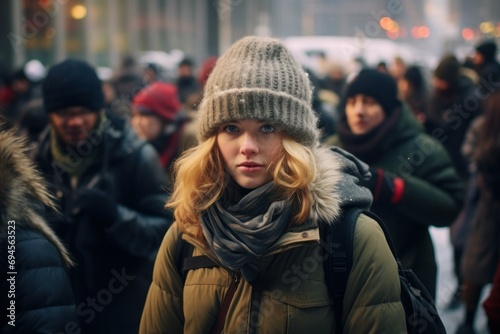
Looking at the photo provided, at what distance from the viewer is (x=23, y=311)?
9.01ft

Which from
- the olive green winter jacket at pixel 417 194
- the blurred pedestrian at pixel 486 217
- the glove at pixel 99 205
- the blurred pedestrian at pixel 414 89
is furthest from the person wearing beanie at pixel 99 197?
the blurred pedestrian at pixel 414 89

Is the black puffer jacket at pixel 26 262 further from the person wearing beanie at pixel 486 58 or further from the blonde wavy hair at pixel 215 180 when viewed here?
the person wearing beanie at pixel 486 58

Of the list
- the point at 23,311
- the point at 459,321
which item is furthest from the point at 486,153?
the point at 23,311

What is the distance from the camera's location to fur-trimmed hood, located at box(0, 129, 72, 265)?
2.88 m

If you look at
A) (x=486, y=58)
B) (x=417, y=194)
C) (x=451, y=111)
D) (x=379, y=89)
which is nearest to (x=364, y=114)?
(x=379, y=89)

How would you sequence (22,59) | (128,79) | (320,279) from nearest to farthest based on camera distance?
1. (320,279)
2. (128,79)
3. (22,59)

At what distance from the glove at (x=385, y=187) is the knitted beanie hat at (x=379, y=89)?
605 millimetres

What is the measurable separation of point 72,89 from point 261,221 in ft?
7.05

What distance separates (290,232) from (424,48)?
55.7m

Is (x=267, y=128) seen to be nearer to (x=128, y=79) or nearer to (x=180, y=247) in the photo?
(x=180, y=247)

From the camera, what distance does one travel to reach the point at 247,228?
2.72 m

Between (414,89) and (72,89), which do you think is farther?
(414,89)

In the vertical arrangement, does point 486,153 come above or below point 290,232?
below

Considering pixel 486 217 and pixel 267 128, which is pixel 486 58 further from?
pixel 267 128
